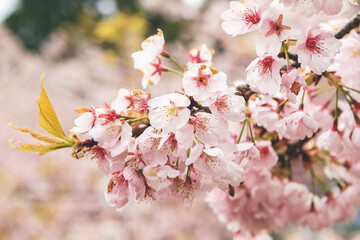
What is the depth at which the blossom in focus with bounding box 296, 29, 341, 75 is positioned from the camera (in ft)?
1.50

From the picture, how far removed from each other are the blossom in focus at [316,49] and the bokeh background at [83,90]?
10.5 ft

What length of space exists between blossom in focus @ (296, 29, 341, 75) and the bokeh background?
3.20 m

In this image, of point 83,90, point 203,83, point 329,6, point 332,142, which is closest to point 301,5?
point 329,6

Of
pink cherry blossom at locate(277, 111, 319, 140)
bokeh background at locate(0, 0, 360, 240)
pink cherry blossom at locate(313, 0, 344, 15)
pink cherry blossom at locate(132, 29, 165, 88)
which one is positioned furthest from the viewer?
bokeh background at locate(0, 0, 360, 240)

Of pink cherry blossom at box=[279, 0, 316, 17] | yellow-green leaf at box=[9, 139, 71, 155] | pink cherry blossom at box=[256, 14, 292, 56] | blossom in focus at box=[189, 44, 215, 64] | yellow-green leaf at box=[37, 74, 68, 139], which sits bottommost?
yellow-green leaf at box=[9, 139, 71, 155]

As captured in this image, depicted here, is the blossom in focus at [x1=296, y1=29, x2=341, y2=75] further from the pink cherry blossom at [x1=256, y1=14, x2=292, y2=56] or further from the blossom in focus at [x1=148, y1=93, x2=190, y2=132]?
the blossom in focus at [x1=148, y1=93, x2=190, y2=132]

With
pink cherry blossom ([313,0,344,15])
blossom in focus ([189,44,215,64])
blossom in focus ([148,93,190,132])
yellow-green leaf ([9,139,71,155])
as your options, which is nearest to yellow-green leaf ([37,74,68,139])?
yellow-green leaf ([9,139,71,155])

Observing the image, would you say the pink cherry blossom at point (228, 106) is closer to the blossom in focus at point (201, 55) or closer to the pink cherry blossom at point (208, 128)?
the pink cherry blossom at point (208, 128)

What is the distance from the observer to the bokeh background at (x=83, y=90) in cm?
370

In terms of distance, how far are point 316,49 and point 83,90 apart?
21.7 feet

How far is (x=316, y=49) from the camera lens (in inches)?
18.0

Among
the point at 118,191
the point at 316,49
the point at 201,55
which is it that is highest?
the point at 316,49

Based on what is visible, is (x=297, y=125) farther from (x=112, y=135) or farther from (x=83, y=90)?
(x=83, y=90)

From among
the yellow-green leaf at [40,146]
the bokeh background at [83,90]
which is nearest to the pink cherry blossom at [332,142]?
the yellow-green leaf at [40,146]
